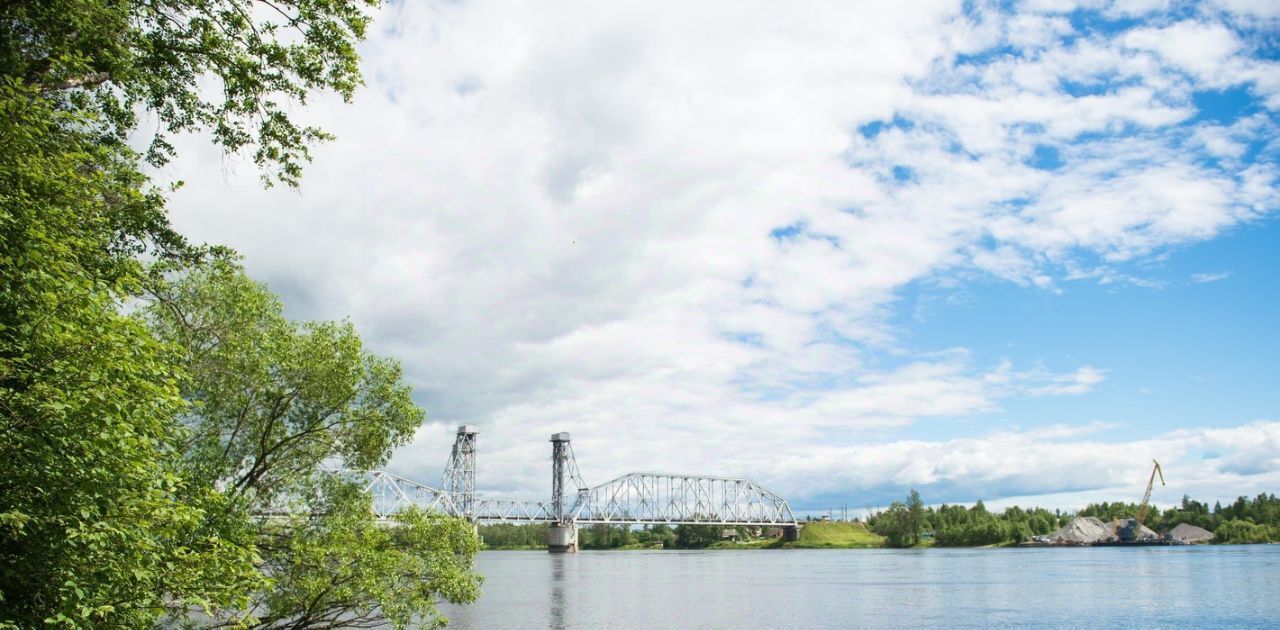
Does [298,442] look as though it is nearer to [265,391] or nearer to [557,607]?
[265,391]

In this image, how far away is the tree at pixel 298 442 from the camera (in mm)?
22312

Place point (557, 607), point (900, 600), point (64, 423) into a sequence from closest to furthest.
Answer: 1. point (64, 423)
2. point (557, 607)
3. point (900, 600)

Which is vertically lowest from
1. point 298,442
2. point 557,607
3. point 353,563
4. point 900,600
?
point 900,600

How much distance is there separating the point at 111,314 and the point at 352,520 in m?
12.2

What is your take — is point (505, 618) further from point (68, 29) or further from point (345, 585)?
point (68, 29)

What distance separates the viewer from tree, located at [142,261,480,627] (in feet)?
73.2

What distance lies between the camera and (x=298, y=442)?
2420 cm

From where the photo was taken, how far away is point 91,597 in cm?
1230

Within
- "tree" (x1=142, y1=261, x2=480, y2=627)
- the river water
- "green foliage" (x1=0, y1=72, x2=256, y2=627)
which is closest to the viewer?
"green foliage" (x1=0, y1=72, x2=256, y2=627)

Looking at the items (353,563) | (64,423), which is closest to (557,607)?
(353,563)

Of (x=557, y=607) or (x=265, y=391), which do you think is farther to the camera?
(x=557, y=607)

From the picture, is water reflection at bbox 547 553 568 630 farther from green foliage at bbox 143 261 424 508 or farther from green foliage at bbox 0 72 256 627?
green foliage at bbox 0 72 256 627

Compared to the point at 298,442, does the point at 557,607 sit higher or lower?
lower

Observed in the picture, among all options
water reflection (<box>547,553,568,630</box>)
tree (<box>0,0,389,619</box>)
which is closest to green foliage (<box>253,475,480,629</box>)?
tree (<box>0,0,389,619</box>)
